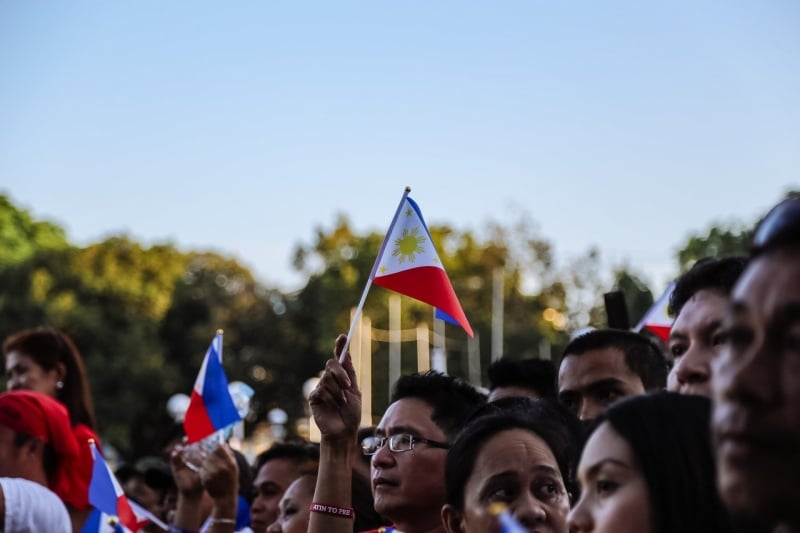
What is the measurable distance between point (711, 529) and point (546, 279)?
52404mm

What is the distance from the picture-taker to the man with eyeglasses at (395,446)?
408 cm

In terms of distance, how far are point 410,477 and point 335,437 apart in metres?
0.42

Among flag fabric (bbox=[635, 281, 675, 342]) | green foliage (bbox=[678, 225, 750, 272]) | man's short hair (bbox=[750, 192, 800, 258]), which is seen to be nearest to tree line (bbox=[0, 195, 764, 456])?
green foliage (bbox=[678, 225, 750, 272])

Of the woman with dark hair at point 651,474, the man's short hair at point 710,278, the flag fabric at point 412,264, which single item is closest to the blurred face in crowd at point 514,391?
the flag fabric at point 412,264

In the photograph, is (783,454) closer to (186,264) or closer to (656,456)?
(656,456)

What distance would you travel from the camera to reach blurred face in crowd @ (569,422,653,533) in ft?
7.27

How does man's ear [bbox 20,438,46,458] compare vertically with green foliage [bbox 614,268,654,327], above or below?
above

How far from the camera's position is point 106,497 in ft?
18.8

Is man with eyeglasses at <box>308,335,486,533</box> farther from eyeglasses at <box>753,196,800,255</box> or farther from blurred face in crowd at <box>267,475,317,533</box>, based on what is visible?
eyeglasses at <box>753,196,800,255</box>

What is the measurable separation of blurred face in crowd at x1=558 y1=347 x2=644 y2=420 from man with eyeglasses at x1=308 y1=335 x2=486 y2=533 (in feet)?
1.87

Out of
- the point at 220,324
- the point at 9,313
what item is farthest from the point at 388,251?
the point at 220,324

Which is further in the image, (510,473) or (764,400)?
(510,473)

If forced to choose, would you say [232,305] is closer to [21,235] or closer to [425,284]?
[21,235]

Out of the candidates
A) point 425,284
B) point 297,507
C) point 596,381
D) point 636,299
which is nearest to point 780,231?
point 425,284
